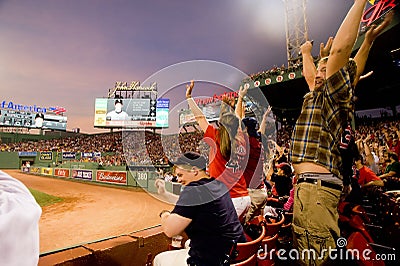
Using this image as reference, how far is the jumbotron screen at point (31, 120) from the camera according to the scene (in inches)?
1580

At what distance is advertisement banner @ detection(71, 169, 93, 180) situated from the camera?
62.5 feet

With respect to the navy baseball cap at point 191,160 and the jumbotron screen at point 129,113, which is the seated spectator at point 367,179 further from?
the jumbotron screen at point 129,113

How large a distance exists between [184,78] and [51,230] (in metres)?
7.22

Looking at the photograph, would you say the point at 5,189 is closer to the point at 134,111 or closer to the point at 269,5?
the point at 269,5

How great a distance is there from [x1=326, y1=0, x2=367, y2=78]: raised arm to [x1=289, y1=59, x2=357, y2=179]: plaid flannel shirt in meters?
0.09

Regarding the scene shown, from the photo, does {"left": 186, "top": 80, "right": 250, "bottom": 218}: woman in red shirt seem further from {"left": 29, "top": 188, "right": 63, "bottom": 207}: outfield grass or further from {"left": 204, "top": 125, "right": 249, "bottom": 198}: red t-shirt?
{"left": 29, "top": 188, "right": 63, "bottom": 207}: outfield grass

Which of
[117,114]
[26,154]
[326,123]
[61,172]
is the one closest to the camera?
[326,123]

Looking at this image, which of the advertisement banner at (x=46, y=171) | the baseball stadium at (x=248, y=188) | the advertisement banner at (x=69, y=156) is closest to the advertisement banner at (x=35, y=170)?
the baseball stadium at (x=248, y=188)

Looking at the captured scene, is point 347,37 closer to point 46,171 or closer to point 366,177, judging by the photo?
point 366,177

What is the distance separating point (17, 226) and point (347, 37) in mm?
1745

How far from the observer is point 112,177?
17359 millimetres

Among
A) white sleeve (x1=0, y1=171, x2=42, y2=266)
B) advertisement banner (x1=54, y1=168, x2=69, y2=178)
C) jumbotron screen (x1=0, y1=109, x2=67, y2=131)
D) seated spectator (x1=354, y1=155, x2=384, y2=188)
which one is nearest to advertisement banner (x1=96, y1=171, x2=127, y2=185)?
advertisement banner (x1=54, y1=168, x2=69, y2=178)

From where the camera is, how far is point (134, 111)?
32.0m

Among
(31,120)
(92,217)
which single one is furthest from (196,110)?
(31,120)
